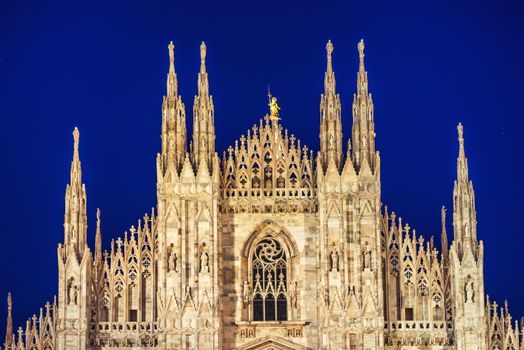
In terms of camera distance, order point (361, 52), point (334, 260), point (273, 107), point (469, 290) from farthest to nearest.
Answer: point (273, 107) → point (361, 52) → point (334, 260) → point (469, 290)

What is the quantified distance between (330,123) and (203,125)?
3.33 m

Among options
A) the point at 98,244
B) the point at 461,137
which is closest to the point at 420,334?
the point at 461,137

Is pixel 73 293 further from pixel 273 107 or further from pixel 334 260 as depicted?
pixel 273 107

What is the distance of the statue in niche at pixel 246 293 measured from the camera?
2756 centimetres

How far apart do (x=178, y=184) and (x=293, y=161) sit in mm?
3149

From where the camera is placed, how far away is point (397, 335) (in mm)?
27109

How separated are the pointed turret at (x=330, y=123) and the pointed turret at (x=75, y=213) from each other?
6.37 metres

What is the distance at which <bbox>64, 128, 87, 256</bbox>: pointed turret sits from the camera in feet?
89.1

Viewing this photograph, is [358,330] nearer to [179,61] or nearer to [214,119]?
[214,119]

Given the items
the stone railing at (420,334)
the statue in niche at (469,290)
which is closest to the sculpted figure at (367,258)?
the stone railing at (420,334)

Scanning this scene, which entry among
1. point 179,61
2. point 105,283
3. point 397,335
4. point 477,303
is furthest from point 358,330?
point 179,61

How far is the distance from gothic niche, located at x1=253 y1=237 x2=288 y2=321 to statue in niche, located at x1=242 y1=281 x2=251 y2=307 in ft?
0.63

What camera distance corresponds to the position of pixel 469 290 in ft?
87.4

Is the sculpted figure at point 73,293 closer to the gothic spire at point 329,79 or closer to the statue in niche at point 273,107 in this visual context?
the statue in niche at point 273,107
